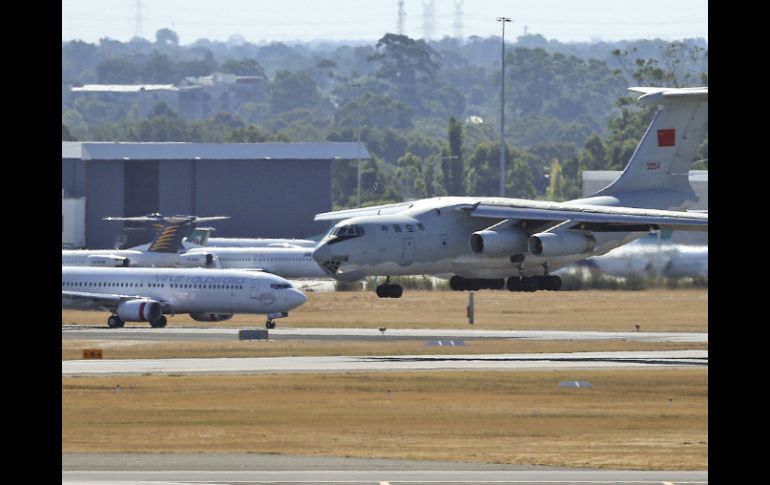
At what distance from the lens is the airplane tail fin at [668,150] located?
72938 mm

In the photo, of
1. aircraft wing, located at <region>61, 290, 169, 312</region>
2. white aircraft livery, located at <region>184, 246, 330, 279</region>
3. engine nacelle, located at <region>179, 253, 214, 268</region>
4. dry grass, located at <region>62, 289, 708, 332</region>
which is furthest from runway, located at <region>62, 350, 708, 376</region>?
engine nacelle, located at <region>179, 253, 214, 268</region>

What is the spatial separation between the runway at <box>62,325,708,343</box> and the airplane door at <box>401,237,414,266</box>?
2219 cm

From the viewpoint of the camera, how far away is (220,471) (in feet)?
122

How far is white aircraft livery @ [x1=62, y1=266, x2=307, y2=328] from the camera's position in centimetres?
9694

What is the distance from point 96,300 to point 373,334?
21.8 meters

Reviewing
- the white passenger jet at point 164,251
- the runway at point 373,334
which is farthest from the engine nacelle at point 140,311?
the white passenger jet at point 164,251

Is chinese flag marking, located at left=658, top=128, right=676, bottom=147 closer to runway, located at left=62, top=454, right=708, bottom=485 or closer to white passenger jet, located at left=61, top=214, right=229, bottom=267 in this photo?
runway, located at left=62, top=454, right=708, bottom=485

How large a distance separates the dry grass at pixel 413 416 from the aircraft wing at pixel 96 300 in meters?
37.5

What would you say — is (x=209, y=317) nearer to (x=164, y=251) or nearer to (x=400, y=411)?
(x=164, y=251)

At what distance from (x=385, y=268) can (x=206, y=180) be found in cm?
10845

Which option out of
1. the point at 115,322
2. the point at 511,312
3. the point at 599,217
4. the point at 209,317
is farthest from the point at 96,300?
the point at 599,217
